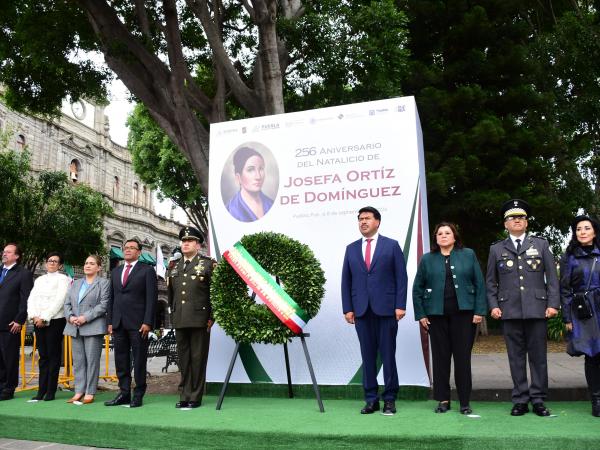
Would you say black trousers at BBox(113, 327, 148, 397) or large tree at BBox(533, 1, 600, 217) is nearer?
black trousers at BBox(113, 327, 148, 397)

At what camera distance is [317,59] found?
10.2 m

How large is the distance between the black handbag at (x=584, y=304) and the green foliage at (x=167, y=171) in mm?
15772

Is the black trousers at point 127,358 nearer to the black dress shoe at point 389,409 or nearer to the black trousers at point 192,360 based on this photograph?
the black trousers at point 192,360

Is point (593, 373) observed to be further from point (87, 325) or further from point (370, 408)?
point (87, 325)

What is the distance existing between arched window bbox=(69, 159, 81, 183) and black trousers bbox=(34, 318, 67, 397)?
29729mm

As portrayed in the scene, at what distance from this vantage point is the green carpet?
4.15 meters

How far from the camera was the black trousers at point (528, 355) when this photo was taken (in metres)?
4.99

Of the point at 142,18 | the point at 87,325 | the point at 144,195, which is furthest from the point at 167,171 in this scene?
the point at 144,195

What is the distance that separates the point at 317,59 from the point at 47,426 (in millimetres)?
7481

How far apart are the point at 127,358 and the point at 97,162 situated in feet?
110

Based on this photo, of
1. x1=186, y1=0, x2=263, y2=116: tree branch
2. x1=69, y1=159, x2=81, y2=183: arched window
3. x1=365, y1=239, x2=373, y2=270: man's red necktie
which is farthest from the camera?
x1=69, y1=159, x2=81, y2=183: arched window

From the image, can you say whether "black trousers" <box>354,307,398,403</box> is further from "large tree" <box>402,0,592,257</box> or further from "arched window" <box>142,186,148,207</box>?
"arched window" <box>142,186,148,207</box>

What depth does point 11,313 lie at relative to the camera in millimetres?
6785

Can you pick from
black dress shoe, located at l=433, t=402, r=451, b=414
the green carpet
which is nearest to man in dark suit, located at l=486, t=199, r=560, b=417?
the green carpet
